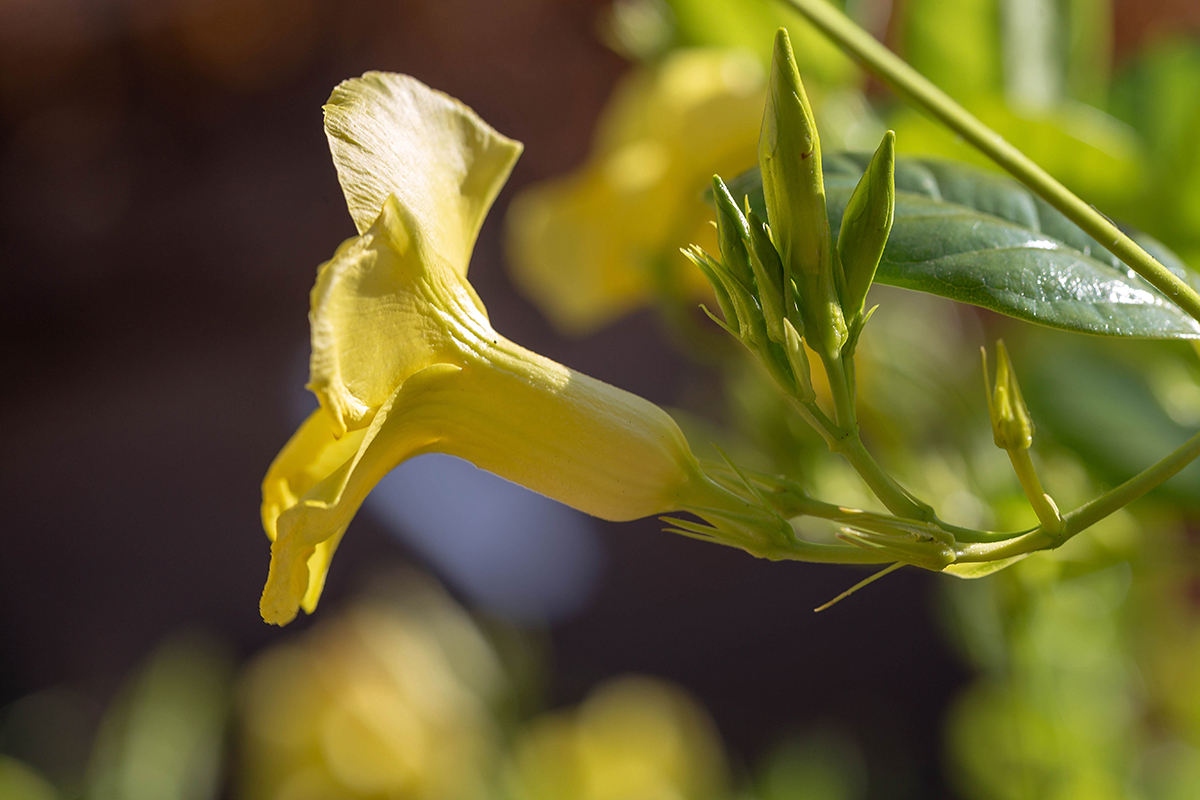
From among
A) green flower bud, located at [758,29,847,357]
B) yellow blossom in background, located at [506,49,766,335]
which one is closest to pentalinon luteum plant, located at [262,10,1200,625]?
green flower bud, located at [758,29,847,357]

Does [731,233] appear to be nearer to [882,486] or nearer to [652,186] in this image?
[882,486]

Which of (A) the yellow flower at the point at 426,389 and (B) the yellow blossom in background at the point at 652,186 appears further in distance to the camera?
(B) the yellow blossom in background at the point at 652,186

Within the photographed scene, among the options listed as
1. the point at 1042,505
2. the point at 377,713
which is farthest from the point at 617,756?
the point at 1042,505

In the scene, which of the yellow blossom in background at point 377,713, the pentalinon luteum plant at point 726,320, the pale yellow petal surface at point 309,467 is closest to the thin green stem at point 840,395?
the pentalinon luteum plant at point 726,320

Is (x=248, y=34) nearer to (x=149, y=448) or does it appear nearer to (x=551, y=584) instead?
(x=149, y=448)

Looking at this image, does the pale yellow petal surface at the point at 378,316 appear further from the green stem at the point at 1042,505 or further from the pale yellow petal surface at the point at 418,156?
the green stem at the point at 1042,505

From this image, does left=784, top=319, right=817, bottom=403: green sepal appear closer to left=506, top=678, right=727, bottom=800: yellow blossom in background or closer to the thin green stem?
the thin green stem

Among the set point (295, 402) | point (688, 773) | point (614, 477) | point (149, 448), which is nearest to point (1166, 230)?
point (614, 477)
